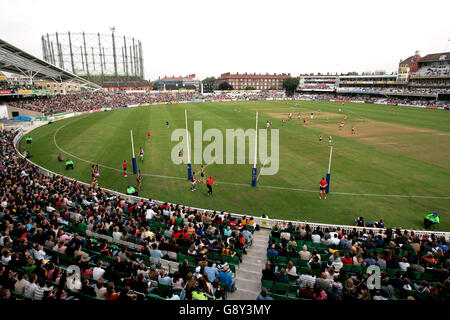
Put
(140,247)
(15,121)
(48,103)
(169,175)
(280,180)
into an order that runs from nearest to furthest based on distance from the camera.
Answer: (140,247) < (280,180) < (169,175) < (15,121) < (48,103)

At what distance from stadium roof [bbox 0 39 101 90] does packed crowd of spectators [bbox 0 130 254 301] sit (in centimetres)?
4114

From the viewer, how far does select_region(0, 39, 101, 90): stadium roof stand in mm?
44625

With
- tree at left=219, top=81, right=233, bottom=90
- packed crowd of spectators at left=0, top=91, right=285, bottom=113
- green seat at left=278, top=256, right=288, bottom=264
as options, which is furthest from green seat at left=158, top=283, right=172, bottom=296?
tree at left=219, top=81, right=233, bottom=90

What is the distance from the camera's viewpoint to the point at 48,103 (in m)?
67.2

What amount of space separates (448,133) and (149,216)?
1757 inches

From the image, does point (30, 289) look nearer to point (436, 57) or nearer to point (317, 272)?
point (317, 272)

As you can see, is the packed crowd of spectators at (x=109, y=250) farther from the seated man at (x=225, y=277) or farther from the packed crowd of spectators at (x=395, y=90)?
the packed crowd of spectators at (x=395, y=90)

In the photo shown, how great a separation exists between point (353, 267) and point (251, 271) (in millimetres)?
3403

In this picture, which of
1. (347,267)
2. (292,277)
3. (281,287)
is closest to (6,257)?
(281,287)

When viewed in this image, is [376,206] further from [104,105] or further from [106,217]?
[104,105]

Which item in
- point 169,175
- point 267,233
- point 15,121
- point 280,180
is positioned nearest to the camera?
point 267,233
